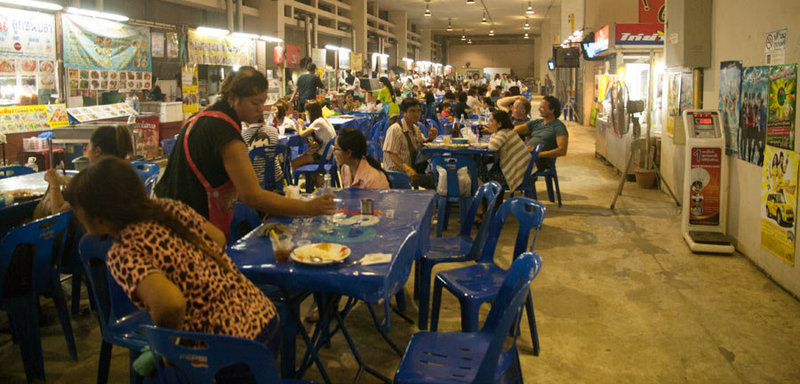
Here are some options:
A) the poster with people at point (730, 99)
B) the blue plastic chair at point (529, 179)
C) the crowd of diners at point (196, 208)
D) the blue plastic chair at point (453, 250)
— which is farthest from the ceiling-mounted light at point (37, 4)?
the poster with people at point (730, 99)

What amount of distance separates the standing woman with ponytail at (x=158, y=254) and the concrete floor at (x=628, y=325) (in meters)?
1.34

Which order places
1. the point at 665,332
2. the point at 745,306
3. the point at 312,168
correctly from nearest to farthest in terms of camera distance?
the point at 665,332 < the point at 745,306 < the point at 312,168

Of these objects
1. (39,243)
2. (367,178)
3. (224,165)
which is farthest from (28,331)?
(367,178)

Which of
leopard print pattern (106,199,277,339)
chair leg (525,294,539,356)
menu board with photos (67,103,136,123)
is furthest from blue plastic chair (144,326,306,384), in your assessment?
menu board with photos (67,103,136,123)

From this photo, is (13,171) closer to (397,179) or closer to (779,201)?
(397,179)

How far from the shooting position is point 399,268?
2.52m

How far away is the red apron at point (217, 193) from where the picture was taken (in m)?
2.68

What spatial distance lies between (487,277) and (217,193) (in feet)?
4.67

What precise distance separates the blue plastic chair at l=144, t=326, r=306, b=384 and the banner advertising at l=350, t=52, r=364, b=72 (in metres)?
18.1

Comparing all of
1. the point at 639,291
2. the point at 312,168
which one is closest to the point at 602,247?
the point at 639,291

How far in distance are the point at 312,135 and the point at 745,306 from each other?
463cm

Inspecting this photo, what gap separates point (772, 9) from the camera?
4.49 meters

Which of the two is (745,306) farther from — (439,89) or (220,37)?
(439,89)

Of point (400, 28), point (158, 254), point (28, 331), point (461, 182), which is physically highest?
point (400, 28)
